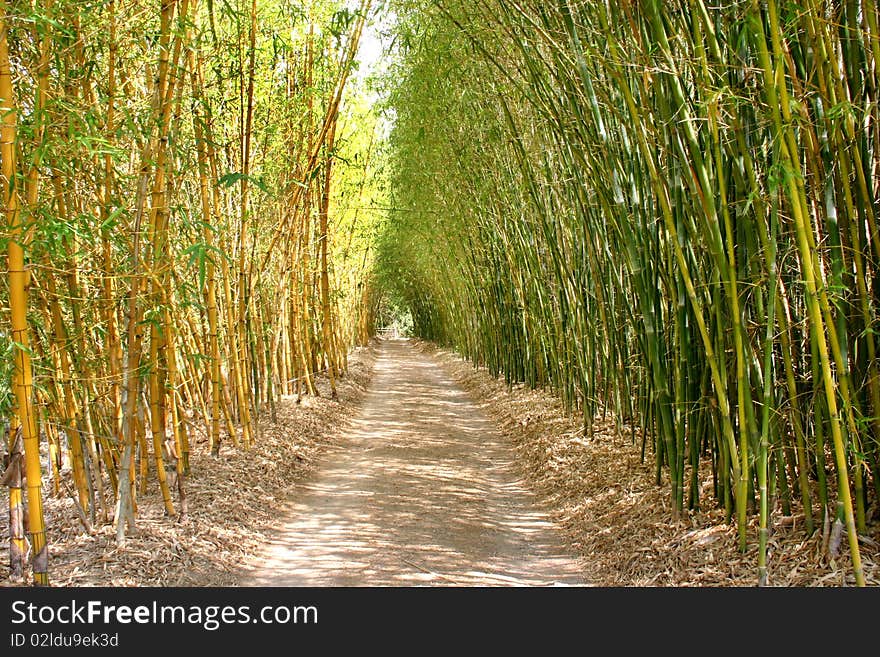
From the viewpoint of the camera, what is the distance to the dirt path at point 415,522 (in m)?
3.11

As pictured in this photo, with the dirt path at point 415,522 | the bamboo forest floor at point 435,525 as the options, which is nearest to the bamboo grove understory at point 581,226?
the bamboo forest floor at point 435,525

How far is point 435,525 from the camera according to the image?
12.5 ft

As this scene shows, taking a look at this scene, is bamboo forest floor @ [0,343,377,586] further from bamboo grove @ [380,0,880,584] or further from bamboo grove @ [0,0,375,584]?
bamboo grove @ [380,0,880,584]

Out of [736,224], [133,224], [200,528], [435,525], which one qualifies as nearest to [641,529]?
[435,525]

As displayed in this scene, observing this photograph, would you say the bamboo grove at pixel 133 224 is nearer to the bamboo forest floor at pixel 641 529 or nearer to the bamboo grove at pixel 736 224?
the bamboo grove at pixel 736 224

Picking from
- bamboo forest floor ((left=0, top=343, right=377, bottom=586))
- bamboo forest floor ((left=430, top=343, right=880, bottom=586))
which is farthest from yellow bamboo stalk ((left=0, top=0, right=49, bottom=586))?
bamboo forest floor ((left=430, top=343, right=880, bottom=586))

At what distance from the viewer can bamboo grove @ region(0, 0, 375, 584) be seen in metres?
2.26

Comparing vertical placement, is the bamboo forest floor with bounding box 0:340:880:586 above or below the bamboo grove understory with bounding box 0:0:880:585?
below

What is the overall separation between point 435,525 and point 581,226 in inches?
84.8

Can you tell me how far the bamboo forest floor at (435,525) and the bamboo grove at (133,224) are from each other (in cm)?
21

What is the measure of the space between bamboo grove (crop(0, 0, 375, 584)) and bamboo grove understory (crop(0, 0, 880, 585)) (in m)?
0.02
